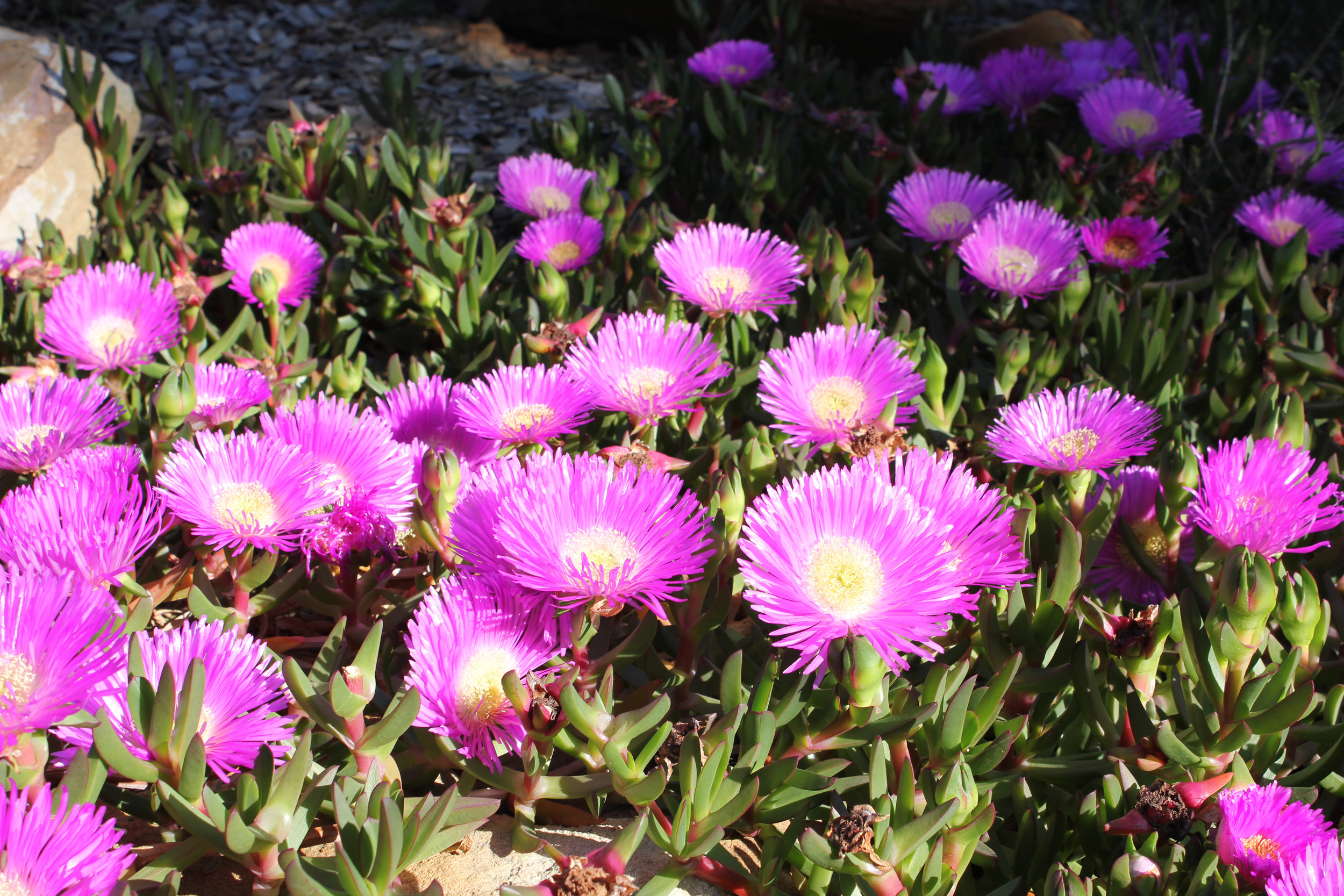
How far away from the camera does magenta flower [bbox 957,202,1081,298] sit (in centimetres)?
154

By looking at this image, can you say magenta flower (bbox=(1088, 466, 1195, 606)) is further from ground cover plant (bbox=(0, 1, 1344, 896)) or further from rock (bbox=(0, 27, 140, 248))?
rock (bbox=(0, 27, 140, 248))

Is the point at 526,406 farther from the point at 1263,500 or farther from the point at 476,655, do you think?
the point at 1263,500

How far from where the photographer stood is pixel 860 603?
0.88m

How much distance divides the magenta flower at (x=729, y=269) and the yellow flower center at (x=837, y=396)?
193 millimetres

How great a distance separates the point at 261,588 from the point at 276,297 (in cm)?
68

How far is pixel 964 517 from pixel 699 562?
283 mm

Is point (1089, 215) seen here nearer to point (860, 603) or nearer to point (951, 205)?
point (951, 205)

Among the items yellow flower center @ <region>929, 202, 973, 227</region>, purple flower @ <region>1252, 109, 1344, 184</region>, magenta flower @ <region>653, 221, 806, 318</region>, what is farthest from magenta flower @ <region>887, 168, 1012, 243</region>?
purple flower @ <region>1252, 109, 1344, 184</region>

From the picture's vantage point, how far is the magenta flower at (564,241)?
1.85m

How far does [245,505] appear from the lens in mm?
1057

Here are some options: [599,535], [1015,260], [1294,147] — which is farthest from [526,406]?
[1294,147]

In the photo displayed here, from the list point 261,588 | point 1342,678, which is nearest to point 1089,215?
point 1342,678

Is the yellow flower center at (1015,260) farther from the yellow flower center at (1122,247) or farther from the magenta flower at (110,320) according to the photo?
the magenta flower at (110,320)

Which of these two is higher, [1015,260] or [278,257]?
[1015,260]
